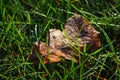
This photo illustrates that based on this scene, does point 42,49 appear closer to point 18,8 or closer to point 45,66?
point 45,66

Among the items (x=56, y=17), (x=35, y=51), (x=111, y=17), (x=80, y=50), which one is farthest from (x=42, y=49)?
(x=111, y=17)

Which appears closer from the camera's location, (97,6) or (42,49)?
(42,49)

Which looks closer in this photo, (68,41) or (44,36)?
(68,41)
